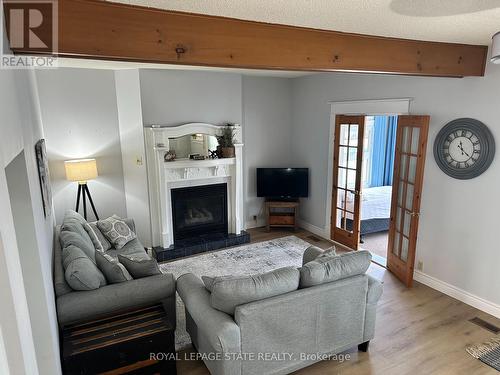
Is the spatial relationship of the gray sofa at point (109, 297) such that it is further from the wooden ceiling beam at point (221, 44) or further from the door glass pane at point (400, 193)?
the door glass pane at point (400, 193)

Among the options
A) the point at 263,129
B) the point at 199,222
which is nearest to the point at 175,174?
the point at 199,222

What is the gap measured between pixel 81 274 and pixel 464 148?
4.06 meters

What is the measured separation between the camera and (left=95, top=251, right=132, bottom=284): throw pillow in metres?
2.97

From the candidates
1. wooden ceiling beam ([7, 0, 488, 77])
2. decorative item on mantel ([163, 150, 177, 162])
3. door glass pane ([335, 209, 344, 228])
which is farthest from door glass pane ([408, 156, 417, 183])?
Answer: decorative item on mantel ([163, 150, 177, 162])

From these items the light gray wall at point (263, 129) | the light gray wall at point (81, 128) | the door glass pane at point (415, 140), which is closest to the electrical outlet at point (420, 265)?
the door glass pane at point (415, 140)

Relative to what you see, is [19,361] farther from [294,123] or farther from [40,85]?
[294,123]

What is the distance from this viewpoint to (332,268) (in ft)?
9.32

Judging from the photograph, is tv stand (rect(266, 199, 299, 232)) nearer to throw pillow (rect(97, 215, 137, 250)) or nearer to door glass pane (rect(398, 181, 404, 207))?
door glass pane (rect(398, 181, 404, 207))

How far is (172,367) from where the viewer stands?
2.73m

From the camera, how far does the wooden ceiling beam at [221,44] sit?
6.12ft

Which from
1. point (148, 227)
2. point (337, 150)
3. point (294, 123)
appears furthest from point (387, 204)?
point (148, 227)

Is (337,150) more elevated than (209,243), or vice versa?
(337,150)

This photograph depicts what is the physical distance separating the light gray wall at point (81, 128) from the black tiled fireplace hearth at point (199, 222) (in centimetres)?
104

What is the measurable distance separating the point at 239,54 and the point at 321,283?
1892 millimetres
